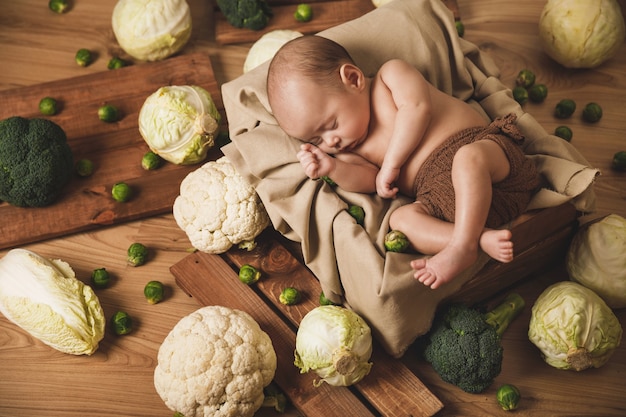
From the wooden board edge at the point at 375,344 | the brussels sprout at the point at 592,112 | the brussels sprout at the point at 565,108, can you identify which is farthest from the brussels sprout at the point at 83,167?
the brussels sprout at the point at 592,112

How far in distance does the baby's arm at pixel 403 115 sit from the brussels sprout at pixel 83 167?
1.43 metres

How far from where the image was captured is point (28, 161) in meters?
3.02

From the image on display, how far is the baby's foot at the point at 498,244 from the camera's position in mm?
2367

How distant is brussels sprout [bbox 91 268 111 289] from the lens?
296 centimetres

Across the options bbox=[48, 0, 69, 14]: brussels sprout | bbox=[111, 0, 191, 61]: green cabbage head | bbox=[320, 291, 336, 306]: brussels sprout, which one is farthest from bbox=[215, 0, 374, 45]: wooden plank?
bbox=[320, 291, 336, 306]: brussels sprout

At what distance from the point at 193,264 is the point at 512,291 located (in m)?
1.40

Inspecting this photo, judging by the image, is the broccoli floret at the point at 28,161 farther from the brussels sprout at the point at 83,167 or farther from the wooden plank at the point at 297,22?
the wooden plank at the point at 297,22

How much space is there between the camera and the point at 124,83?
3475 mm

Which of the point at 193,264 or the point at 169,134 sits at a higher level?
the point at 169,134

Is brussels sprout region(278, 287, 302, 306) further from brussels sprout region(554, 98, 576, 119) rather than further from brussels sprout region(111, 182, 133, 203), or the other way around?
brussels sprout region(554, 98, 576, 119)

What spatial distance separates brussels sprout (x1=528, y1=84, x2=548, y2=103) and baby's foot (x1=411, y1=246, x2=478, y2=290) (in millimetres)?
1410

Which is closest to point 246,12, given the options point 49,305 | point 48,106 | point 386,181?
point 48,106

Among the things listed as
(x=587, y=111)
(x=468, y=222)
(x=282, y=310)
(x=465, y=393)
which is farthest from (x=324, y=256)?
(x=587, y=111)

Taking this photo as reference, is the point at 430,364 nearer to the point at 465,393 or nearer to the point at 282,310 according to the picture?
the point at 465,393
